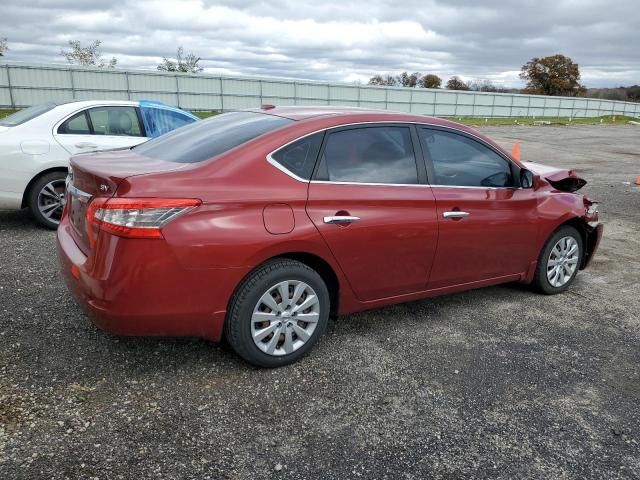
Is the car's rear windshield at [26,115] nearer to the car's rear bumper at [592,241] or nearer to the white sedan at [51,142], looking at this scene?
the white sedan at [51,142]

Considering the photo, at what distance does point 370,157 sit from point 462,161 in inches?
34.9

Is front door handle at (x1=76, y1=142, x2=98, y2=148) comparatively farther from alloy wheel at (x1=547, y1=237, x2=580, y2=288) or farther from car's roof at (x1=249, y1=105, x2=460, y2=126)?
alloy wheel at (x1=547, y1=237, x2=580, y2=288)

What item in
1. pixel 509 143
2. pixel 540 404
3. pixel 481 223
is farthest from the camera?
pixel 509 143

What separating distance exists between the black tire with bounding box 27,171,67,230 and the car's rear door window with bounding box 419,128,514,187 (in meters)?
4.52

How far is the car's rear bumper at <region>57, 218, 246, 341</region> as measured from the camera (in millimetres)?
2932

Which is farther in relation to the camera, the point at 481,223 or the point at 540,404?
the point at 481,223

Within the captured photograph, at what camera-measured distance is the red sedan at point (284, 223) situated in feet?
9.81

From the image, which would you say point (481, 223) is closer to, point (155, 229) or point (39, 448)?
point (155, 229)

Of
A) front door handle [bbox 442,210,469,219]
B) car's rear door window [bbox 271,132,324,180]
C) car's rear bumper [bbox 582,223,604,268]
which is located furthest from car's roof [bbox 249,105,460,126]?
car's rear bumper [bbox 582,223,604,268]

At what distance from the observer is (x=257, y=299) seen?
128 inches

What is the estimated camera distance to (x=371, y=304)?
12.7ft

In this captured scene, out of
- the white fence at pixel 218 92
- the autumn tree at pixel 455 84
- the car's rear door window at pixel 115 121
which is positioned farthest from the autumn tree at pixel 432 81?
the car's rear door window at pixel 115 121

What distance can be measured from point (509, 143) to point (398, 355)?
21.7 meters

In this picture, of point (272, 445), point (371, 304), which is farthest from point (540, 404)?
point (272, 445)
